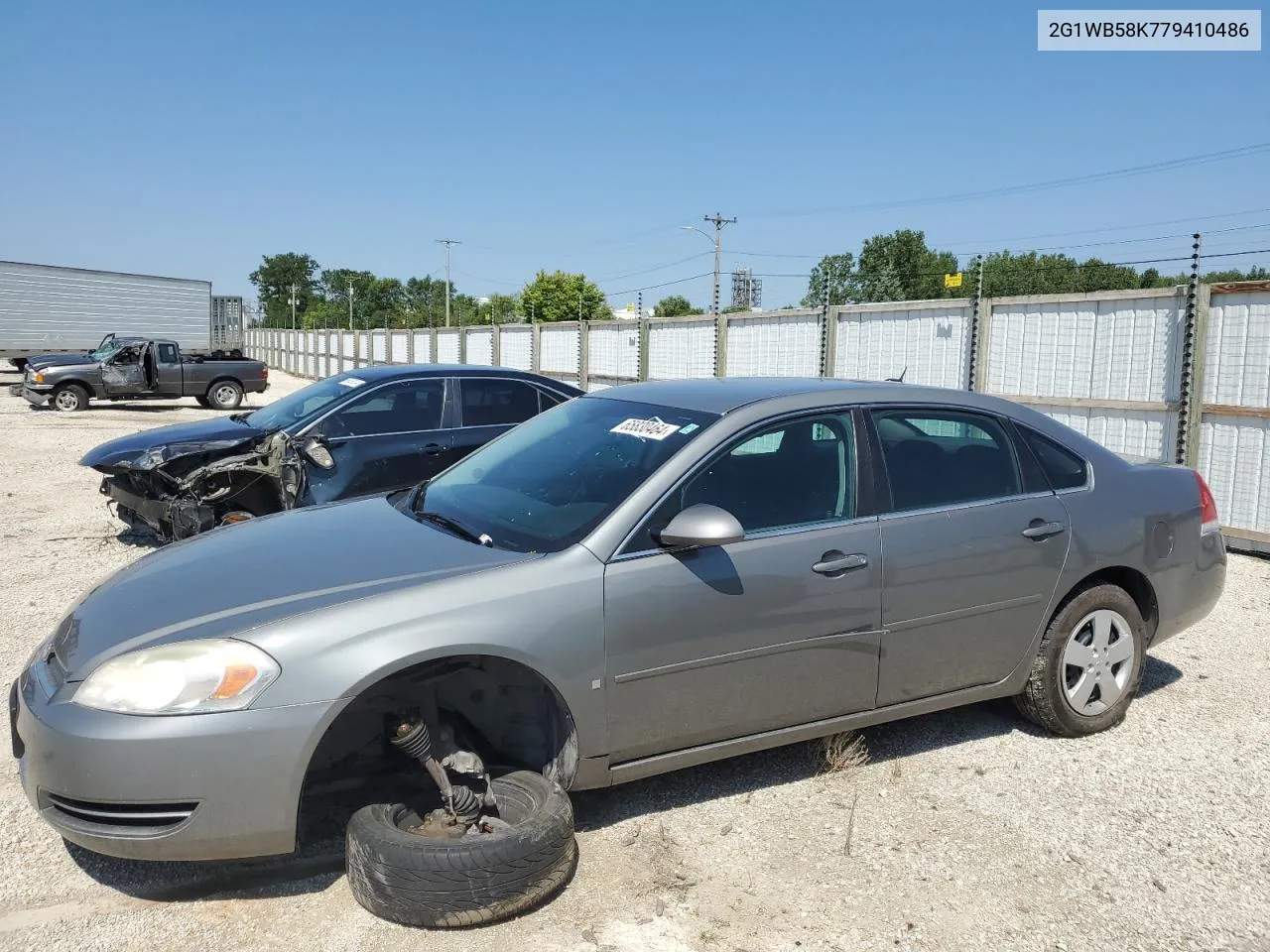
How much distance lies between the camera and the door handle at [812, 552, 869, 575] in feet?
11.8

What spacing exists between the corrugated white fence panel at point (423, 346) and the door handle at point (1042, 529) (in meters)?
25.8

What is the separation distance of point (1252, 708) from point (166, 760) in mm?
4884

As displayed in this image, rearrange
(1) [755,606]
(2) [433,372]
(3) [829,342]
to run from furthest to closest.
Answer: (3) [829,342], (2) [433,372], (1) [755,606]

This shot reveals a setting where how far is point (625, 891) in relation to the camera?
123 inches

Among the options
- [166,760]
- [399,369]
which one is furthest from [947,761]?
[399,369]

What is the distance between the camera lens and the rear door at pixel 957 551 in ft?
12.5

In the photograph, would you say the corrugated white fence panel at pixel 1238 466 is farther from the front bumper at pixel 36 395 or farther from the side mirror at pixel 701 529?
the front bumper at pixel 36 395

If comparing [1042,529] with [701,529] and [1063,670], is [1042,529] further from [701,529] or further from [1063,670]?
[701,529]

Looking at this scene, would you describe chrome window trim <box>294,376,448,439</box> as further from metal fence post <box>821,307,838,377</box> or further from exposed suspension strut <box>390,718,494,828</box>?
metal fence post <box>821,307,838,377</box>

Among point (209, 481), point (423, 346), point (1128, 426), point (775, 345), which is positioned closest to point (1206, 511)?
point (1128, 426)

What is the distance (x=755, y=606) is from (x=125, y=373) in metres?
22.3

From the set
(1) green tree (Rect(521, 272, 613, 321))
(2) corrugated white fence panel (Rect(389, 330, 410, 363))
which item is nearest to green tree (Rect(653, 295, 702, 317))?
(1) green tree (Rect(521, 272, 613, 321))

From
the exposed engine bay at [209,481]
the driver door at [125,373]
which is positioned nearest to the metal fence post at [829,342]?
the exposed engine bay at [209,481]

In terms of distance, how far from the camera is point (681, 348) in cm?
1598
